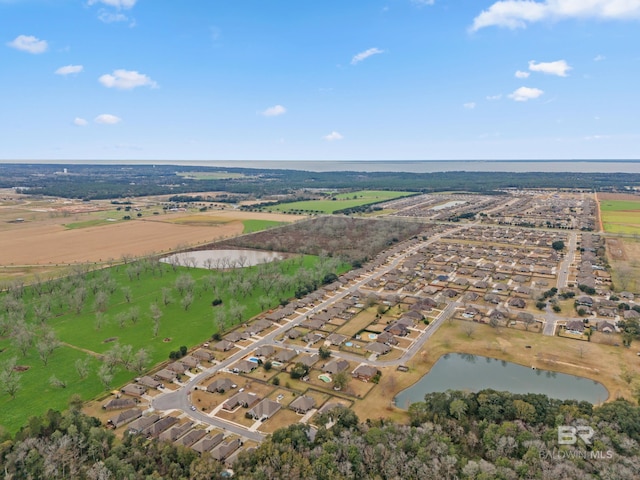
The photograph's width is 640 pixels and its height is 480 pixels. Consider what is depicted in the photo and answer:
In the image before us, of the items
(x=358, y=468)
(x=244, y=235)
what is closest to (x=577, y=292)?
(x=358, y=468)

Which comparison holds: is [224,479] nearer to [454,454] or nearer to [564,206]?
[454,454]

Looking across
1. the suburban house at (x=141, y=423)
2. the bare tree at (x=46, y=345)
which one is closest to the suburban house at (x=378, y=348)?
A: the suburban house at (x=141, y=423)

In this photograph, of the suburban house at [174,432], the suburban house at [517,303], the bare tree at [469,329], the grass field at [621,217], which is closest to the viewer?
the suburban house at [174,432]

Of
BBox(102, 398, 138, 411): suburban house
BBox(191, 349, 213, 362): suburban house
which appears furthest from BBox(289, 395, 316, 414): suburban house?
BBox(102, 398, 138, 411): suburban house

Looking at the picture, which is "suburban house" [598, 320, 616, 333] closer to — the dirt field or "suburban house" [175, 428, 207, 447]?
"suburban house" [175, 428, 207, 447]

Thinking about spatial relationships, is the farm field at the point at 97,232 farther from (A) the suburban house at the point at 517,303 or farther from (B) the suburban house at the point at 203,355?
(A) the suburban house at the point at 517,303

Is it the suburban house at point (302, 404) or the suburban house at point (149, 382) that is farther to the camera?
the suburban house at point (149, 382)
